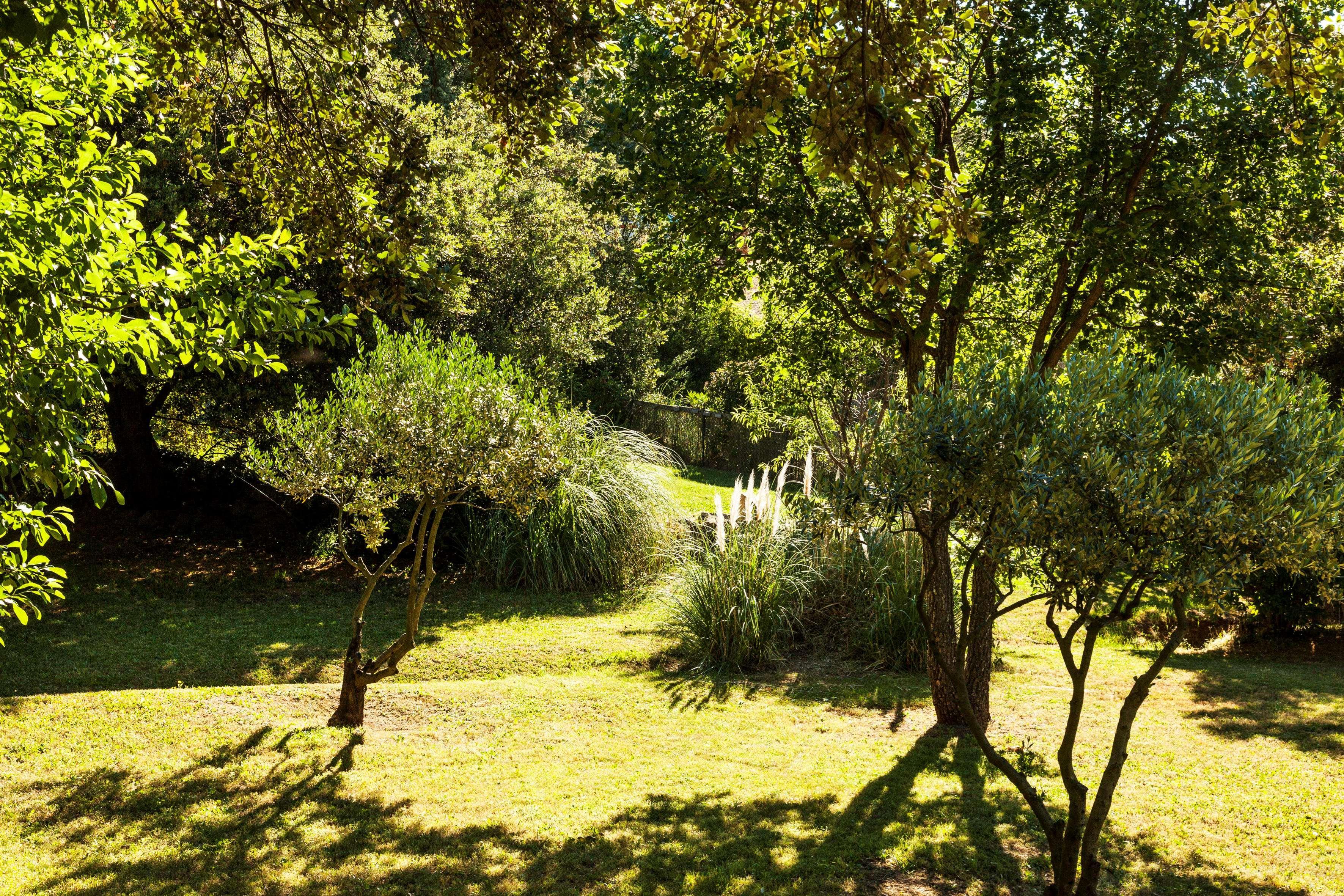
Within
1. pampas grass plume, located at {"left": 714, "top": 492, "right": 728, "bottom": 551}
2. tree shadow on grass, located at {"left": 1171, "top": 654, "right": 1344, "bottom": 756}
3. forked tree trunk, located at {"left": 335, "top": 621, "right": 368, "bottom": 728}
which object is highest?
pampas grass plume, located at {"left": 714, "top": 492, "right": 728, "bottom": 551}

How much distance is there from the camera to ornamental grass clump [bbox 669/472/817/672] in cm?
902

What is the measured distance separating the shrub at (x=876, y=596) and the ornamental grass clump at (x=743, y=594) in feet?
0.77

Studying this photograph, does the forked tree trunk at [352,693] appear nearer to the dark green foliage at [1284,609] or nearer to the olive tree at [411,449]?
the olive tree at [411,449]

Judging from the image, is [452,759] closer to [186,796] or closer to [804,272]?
[186,796]

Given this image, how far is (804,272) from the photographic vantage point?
22.7 feet

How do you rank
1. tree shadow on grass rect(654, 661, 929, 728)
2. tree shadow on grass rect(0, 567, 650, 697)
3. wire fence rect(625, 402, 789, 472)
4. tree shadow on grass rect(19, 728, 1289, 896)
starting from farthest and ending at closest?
wire fence rect(625, 402, 789, 472), tree shadow on grass rect(0, 567, 650, 697), tree shadow on grass rect(654, 661, 929, 728), tree shadow on grass rect(19, 728, 1289, 896)

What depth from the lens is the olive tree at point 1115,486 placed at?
11.8ft

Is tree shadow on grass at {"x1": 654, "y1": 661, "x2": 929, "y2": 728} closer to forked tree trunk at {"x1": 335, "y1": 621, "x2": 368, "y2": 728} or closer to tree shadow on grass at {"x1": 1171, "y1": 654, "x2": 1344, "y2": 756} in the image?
tree shadow on grass at {"x1": 1171, "y1": 654, "x2": 1344, "y2": 756}

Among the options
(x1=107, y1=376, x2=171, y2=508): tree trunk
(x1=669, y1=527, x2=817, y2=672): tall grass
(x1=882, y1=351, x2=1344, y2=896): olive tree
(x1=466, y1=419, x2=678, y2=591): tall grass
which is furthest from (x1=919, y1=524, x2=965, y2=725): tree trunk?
(x1=107, y1=376, x2=171, y2=508): tree trunk

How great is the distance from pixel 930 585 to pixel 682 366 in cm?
1910

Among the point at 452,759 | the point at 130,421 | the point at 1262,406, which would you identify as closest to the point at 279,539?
the point at 130,421

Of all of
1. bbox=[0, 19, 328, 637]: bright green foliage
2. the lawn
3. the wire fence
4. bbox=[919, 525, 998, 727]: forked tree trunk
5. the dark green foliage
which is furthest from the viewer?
the wire fence

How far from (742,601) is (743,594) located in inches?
3.0

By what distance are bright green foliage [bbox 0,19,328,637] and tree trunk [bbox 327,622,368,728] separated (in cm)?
235
